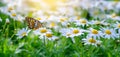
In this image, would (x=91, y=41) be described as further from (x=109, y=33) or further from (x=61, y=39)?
(x=61, y=39)

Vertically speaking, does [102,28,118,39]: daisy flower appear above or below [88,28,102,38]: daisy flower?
below

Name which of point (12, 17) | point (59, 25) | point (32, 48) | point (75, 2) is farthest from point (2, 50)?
point (75, 2)

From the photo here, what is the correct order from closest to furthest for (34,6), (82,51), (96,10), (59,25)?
(82,51) → (59,25) → (96,10) → (34,6)

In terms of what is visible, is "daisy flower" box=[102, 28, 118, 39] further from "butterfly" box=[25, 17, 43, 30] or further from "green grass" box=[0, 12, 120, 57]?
"butterfly" box=[25, 17, 43, 30]

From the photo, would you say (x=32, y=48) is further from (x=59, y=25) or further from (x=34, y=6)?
(x=34, y=6)

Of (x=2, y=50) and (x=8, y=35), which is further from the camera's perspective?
(x=8, y=35)

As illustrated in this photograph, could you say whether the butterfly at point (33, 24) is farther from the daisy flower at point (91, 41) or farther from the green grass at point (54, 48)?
the daisy flower at point (91, 41)

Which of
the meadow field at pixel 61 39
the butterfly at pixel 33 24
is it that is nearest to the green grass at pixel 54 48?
the meadow field at pixel 61 39

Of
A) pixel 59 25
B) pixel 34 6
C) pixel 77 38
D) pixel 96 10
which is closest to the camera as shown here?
pixel 77 38

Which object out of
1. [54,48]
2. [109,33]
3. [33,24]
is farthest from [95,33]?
[33,24]

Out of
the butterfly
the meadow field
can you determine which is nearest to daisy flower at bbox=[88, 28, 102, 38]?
the meadow field

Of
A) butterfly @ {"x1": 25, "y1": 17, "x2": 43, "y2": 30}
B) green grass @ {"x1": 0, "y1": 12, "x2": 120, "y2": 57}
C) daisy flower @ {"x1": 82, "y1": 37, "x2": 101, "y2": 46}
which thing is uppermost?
butterfly @ {"x1": 25, "y1": 17, "x2": 43, "y2": 30}
